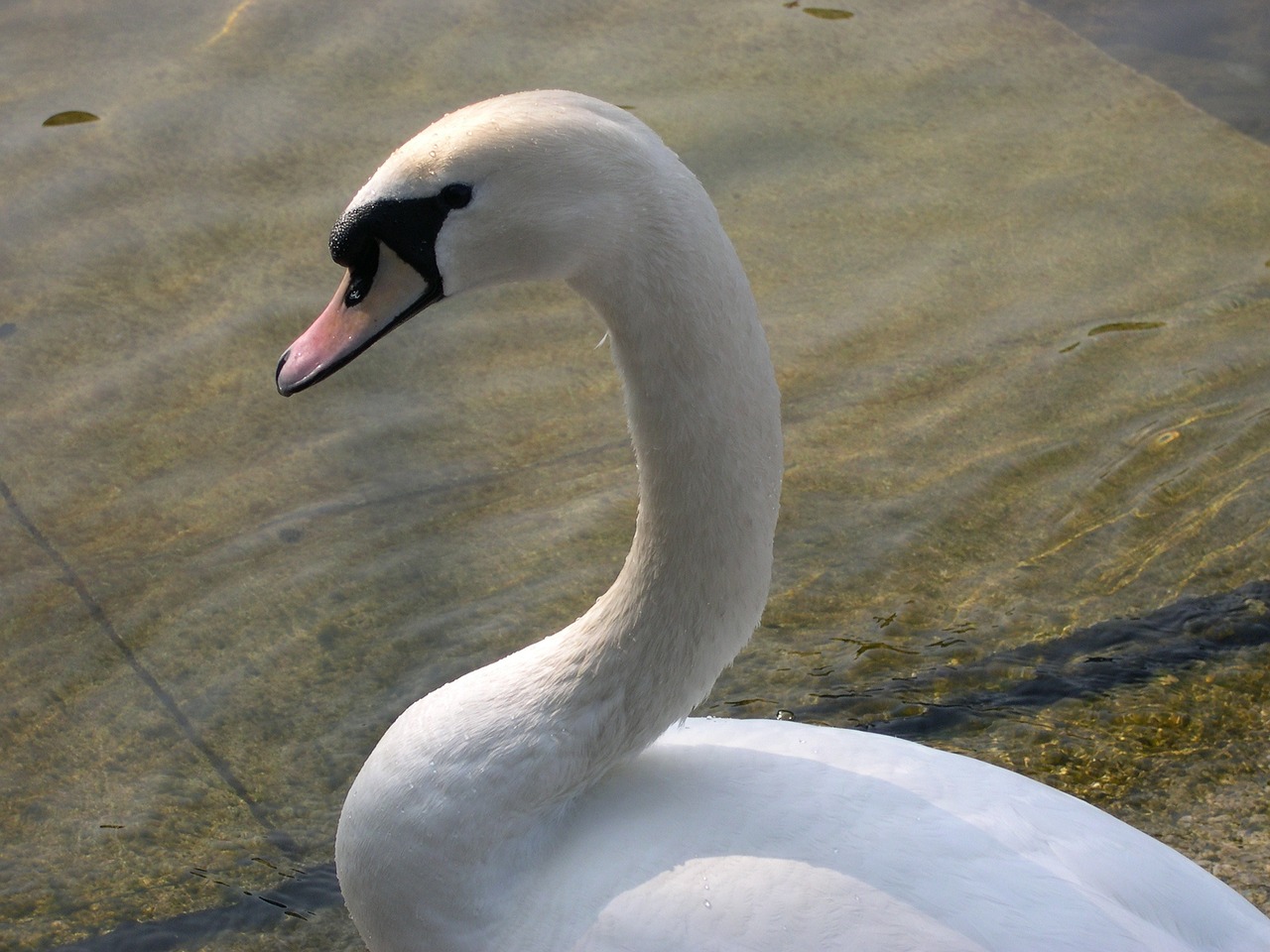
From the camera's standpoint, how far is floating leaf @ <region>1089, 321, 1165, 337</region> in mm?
Result: 4156

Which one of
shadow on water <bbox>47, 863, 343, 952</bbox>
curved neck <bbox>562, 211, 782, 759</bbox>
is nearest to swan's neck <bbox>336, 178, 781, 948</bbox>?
curved neck <bbox>562, 211, 782, 759</bbox>

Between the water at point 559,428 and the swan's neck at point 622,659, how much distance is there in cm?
62

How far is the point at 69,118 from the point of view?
484 centimetres

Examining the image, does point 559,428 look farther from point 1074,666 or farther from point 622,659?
point 622,659

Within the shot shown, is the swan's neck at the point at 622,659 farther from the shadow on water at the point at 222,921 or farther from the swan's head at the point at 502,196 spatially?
the shadow on water at the point at 222,921

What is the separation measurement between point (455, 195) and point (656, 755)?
0.90m

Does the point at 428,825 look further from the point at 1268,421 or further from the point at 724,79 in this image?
the point at 724,79

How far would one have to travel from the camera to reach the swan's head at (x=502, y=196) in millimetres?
1672

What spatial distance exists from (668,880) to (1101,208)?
341 centimetres

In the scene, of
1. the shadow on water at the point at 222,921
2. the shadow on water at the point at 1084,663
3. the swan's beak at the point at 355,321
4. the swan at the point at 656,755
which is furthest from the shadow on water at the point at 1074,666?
the swan's beak at the point at 355,321

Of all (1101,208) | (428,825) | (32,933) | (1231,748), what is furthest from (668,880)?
(1101,208)

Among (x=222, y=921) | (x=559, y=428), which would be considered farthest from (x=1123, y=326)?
(x=222, y=921)

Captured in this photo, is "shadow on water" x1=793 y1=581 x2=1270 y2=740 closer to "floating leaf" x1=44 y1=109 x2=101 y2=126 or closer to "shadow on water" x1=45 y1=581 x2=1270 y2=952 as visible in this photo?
"shadow on water" x1=45 y1=581 x2=1270 y2=952

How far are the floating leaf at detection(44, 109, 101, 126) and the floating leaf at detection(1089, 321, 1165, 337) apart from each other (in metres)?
3.25
